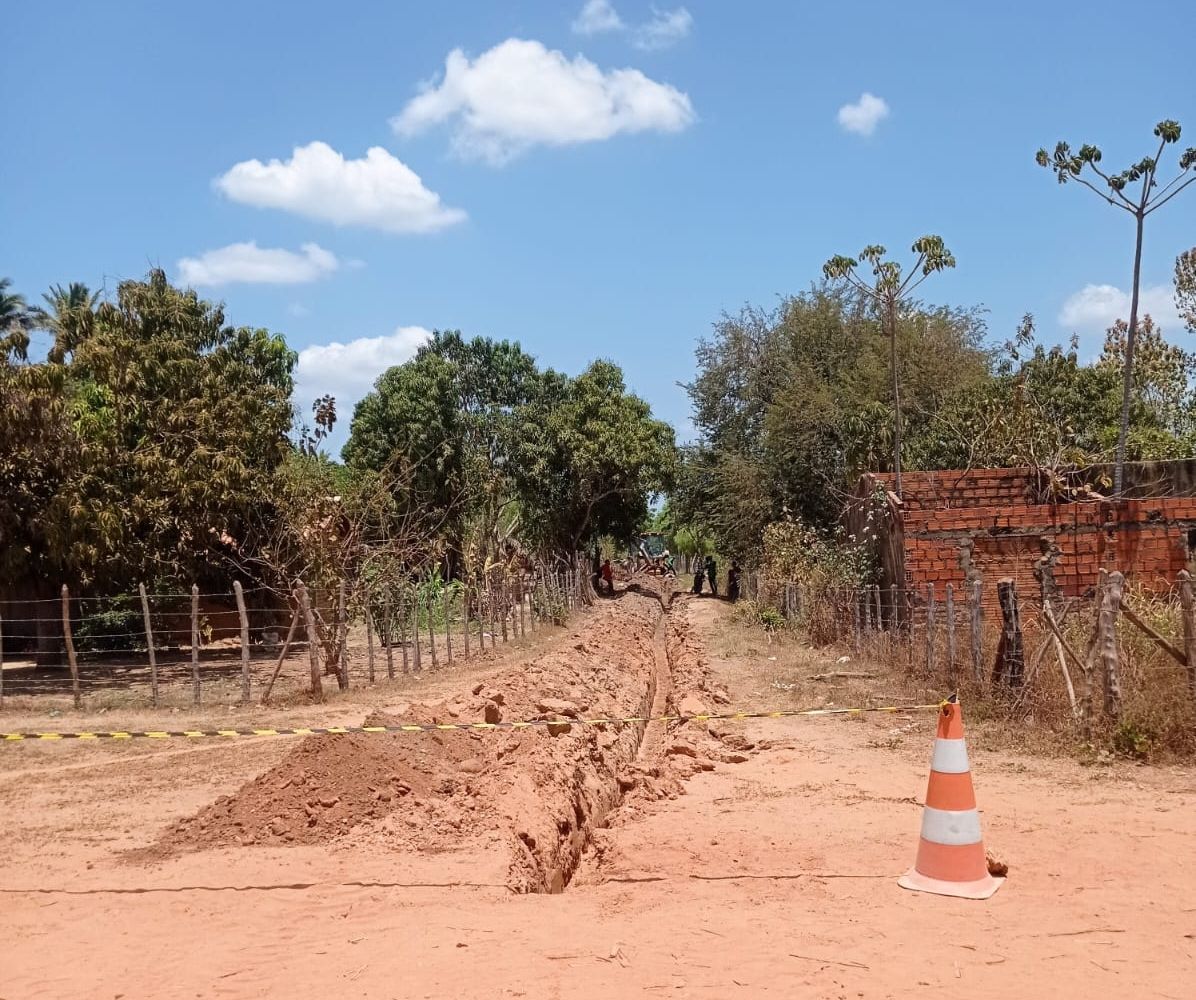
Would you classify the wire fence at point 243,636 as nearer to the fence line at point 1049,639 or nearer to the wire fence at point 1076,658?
the fence line at point 1049,639

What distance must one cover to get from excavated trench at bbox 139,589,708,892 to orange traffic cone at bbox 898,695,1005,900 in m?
2.15

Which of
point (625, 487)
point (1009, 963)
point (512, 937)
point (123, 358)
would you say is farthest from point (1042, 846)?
point (625, 487)

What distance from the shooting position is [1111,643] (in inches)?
352

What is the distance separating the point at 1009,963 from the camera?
182 inches

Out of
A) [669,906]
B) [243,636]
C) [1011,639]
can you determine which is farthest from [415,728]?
[243,636]

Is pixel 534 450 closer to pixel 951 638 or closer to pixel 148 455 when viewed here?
pixel 148 455

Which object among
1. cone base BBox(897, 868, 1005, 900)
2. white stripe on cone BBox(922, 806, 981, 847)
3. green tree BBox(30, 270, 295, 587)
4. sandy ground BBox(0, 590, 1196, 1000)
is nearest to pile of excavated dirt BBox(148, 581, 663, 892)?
sandy ground BBox(0, 590, 1196, 1000)

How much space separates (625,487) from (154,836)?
29.3 metres

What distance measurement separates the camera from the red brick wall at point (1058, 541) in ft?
48.3

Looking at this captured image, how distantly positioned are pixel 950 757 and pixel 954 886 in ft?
2.04

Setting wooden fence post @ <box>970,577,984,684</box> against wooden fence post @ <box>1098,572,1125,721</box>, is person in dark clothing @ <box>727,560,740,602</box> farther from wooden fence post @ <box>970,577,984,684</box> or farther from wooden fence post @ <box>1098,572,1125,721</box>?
wooden fence post @ <box>1098,572,1125,721</box>

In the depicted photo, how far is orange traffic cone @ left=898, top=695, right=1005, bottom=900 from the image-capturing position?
18.2 feet

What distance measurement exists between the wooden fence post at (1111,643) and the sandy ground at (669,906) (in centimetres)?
70

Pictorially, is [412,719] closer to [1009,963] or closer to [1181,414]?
[1009,963]
